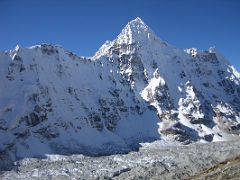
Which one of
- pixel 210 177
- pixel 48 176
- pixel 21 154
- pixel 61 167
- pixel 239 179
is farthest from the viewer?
pixel 21 154

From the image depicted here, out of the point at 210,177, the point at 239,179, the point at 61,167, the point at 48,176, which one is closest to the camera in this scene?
the point at 239,179

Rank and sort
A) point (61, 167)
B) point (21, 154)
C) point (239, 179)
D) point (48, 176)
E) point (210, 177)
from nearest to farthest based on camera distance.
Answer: point (239, 179) → point (210, 177) → point (48, 176) → point (61, 167) → point (21, 154)

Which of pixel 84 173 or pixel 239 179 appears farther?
pixel 84 173

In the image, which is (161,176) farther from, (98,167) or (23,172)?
(23,172)

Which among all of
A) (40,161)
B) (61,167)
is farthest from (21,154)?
(61,167)

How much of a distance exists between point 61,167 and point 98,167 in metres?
14.1

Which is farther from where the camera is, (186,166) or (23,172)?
(186,166)

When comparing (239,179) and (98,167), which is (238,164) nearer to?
(239,179)

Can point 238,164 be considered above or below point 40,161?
below

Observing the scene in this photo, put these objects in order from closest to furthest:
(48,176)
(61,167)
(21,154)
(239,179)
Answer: (239,179)
(48,176)
(61,167)
(21,154)

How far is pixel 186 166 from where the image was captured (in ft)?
634

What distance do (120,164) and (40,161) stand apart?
3117 centimetres

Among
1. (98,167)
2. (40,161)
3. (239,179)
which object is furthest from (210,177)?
(40,161)

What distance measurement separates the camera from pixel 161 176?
181 metres
